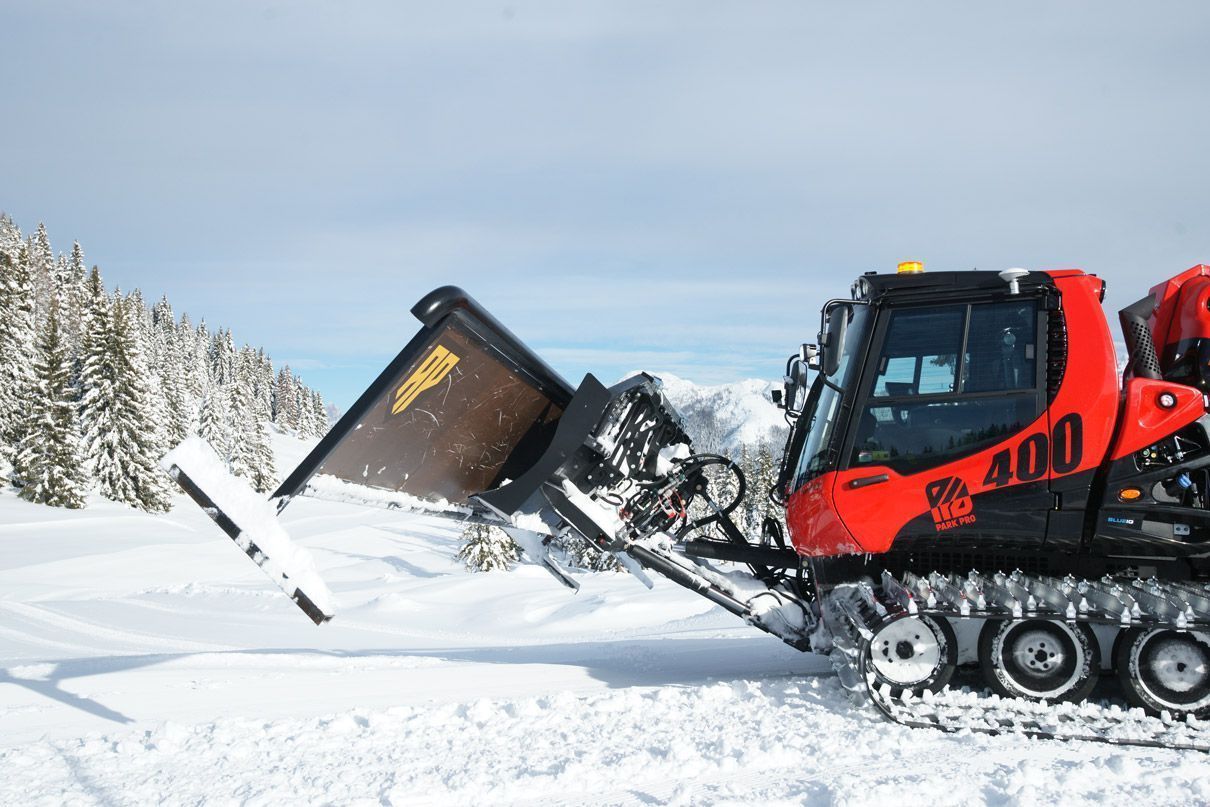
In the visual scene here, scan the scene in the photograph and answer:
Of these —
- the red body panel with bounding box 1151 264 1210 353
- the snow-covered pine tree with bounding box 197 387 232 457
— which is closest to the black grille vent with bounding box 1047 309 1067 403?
the red body panel with bounding box 1151 264 1210 353

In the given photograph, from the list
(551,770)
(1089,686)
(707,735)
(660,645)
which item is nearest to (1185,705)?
(1089,686)

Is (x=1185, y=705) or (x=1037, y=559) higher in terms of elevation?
(x=1037, y=559)

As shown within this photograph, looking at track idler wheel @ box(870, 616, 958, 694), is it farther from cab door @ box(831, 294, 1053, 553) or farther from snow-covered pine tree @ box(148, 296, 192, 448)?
snow-covered pine tree @ box(148, 296, 192, 448)

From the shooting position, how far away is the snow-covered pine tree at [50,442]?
109 ft

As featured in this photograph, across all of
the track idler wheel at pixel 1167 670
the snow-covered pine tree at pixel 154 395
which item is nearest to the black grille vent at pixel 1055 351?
the track idler wheel at pixel 1167 670

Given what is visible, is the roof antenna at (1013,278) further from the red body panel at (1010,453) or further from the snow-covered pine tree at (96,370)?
the snow-covered pine tree at (96,370)

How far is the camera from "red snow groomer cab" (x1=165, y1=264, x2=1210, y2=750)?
17.2ft

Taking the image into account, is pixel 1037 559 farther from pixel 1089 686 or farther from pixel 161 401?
pixel 161 401

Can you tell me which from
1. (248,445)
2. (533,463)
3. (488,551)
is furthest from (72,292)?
(533,463)

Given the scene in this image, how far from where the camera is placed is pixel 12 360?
34750mm

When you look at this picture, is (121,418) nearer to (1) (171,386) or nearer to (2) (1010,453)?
(1) (171,386)

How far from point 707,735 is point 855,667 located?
1.09 meters

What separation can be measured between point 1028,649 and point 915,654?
659mm

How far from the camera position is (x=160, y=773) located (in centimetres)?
440
